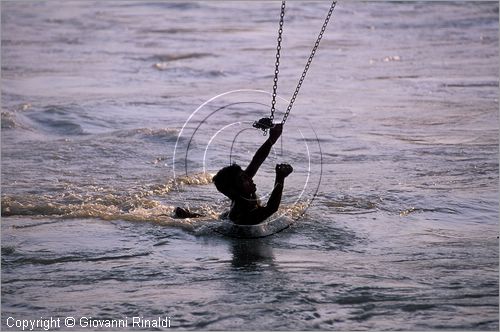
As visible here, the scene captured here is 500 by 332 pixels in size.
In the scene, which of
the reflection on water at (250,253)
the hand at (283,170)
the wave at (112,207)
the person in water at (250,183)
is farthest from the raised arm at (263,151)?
the wave at (112,207)

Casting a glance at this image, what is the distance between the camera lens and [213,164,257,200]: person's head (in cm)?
682

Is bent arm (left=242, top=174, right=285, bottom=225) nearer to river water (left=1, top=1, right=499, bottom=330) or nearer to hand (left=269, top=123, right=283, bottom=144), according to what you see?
river water (left=1, top=1, right=499, bottom=330)

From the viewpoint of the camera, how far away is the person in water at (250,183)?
674 centimetres

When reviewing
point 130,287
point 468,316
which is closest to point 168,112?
point 130,287

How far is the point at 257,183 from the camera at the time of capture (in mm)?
8828

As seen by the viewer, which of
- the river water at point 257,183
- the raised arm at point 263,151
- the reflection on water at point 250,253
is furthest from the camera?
the raised arm at point 263,151

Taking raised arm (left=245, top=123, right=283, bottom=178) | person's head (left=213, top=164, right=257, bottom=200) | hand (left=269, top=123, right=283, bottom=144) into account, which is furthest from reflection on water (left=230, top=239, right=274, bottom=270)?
hand (left=269, top=123, right=283, bottom=144)

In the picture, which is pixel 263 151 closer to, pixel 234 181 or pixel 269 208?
pixel 234 181

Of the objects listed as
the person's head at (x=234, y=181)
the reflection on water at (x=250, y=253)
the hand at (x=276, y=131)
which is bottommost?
the reflection on water at (x=250, y=253)

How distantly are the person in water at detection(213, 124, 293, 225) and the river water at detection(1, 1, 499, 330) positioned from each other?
0.27 meters

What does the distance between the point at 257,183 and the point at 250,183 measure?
1.90 metres

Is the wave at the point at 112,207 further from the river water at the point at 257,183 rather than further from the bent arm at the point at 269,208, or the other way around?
the bent arm at the point at 269,208

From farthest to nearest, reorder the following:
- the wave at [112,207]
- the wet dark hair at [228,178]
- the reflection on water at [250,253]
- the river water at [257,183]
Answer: the wave at [112,207] → the wet dark hair at [228,178] → the reflection on water at [250,253] → the river water at [257,183]

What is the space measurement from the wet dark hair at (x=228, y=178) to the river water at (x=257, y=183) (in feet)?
1.49
